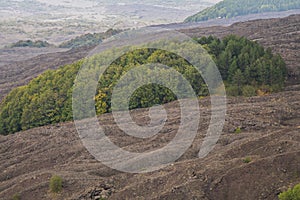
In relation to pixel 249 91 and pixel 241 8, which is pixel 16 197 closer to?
pixel 249 91

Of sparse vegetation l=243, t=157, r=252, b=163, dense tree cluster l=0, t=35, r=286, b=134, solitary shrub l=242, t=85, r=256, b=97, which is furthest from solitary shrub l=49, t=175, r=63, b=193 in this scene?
solitary shrub l=242, t=85, r=256, b=97

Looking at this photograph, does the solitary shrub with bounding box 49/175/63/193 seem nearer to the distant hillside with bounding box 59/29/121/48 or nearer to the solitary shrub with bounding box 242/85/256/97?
the solitary shrub with bounding box 242/85/256/97

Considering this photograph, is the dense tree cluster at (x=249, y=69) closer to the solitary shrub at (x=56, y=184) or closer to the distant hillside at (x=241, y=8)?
the solitary shrub at (x=56, y=184)

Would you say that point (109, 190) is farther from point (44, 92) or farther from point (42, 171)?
point (44, 92)

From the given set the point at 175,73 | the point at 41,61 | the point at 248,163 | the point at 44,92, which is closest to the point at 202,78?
the point at 175,73

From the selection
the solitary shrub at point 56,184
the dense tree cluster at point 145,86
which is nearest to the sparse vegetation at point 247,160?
the solitary shrub at point 56,184

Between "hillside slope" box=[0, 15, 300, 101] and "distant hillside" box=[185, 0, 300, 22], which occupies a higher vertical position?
"distant hillside" box=[185, 0, 300, 22]
